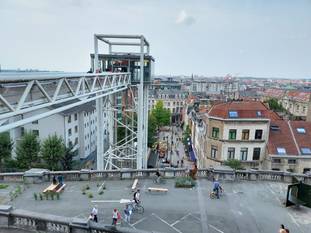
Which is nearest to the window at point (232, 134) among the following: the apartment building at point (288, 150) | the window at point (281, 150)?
the apartment building at point (288, 150)

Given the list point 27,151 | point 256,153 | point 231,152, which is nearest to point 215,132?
point 231,152

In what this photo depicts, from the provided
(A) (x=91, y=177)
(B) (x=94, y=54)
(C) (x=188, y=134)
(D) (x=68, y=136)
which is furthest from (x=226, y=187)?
(C) (x=188, y=134)

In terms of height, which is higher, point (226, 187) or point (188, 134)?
point (226, 187)

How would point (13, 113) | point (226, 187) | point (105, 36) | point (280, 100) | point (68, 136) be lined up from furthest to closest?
point (280, 100)
point (68, 136)
point (105, 36)
point (226, 187)
point (13, 113)

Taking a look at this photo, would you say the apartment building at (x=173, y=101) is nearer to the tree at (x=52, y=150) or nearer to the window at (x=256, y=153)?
the tree at (x=52, y=150)

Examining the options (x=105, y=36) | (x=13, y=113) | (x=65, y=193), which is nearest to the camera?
(x=13, y=113)

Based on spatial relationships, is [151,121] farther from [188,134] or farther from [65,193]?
[65,193]

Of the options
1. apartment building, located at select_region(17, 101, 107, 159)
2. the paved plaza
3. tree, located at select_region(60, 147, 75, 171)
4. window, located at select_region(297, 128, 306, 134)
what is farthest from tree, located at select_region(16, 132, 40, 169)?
window, located at select_region(297, 128, 306, 134)

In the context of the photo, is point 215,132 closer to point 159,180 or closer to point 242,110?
point 242,110

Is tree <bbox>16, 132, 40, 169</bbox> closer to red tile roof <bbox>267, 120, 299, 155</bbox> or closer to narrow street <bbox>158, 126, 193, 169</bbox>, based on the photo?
narrow street <bbox>158, 126, 193, 169</bbox>
